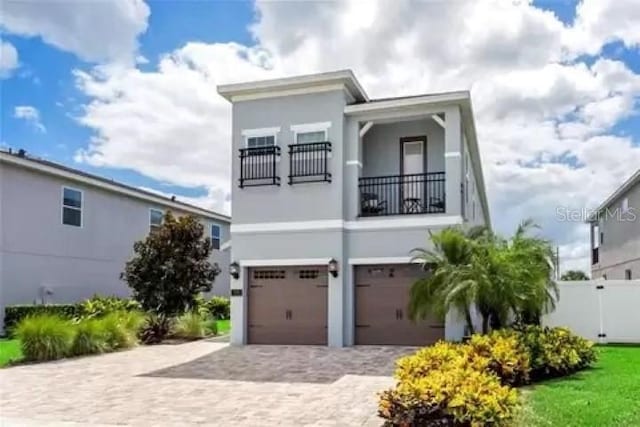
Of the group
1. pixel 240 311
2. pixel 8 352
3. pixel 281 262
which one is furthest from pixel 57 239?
pixel 281 262

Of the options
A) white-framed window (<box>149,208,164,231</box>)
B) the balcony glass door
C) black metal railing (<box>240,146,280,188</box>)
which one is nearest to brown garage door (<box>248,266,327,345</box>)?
black metal railing (<box>240,146,280,188</box>)

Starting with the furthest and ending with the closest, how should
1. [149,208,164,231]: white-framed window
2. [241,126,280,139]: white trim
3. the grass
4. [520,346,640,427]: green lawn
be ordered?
1. [149,208,164,231]: white-framed window
2. the grass
3. [241,126,280,139]: white trim
4. [520,346,640,427]: green lawn

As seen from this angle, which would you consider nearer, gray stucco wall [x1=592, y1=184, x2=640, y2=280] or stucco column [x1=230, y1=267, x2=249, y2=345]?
stucco column [x1=230, y1=267, x2=249, y2=345]

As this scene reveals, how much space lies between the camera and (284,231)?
16.9 m

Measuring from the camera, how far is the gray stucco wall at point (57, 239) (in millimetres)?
19016

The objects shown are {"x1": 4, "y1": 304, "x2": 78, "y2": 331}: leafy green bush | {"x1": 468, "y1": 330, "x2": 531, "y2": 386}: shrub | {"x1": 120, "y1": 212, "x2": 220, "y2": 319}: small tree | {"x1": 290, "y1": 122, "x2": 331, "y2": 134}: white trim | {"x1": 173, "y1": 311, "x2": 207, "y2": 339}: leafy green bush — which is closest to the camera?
{"x1": 468, "y1": 330, "x2": 531, "y2": 386}: shrub

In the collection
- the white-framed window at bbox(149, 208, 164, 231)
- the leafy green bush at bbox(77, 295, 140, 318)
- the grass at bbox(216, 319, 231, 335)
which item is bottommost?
the grass at bbox(216, 319, 231, 335)

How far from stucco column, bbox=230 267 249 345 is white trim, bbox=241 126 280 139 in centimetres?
382

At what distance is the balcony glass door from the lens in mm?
16797

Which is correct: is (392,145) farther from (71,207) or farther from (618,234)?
(618,234)

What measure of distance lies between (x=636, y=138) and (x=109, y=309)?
59.5 ft

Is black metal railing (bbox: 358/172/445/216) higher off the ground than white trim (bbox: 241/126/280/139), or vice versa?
white trim (bbox: 241/126/280/139)

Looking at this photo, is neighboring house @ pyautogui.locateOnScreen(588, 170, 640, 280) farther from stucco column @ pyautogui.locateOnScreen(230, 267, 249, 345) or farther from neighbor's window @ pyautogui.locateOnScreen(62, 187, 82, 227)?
neighbor's window @ pyautogui.locateOnScreen(62, 187, 82, 227)

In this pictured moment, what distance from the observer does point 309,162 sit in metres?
16.8
